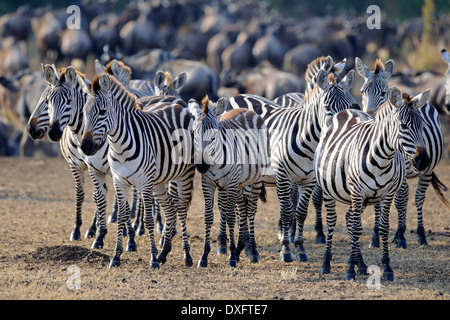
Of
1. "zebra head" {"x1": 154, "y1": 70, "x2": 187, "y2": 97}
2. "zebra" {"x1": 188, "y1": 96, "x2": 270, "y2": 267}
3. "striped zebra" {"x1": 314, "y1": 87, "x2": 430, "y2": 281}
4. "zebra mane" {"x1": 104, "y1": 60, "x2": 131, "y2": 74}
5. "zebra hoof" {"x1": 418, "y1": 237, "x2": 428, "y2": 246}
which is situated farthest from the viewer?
"zebra head" {"x1": 154, "y1": 70, "x2": 187, "y2": 97}

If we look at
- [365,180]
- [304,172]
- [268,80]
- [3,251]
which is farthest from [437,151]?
[268,80]

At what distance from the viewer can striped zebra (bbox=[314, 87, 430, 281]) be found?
22.3ft

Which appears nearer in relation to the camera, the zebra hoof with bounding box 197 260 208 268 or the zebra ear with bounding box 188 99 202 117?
the zebra ear with bounding box 188 99 202 117

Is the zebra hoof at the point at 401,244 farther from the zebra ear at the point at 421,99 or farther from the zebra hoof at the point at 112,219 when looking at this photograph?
the zebra hoof at the point at 112,219

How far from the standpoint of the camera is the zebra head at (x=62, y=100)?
825 cm

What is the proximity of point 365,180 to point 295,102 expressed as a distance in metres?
3.81

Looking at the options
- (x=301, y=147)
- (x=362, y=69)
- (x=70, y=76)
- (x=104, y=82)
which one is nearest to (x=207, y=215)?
(x=301, y=147)

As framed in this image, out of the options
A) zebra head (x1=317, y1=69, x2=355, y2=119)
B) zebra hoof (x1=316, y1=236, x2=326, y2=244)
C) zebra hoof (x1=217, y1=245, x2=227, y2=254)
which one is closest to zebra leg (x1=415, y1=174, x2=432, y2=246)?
zebra hoof (x1=316, y1=236, x2=326, y2=244)

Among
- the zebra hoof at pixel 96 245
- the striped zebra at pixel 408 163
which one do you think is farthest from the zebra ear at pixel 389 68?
the zebra hoof at pixel 96 245

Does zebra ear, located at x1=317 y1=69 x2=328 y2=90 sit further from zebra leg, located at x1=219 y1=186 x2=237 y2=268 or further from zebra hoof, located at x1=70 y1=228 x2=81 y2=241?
zebra hoof, located at x1=70 y1=228 x2=81 y2=241

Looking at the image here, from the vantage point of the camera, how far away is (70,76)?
27.6 feet

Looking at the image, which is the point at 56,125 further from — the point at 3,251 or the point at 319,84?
the point at 319,84

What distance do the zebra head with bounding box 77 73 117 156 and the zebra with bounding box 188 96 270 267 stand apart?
88 centimetres

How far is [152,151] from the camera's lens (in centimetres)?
788
